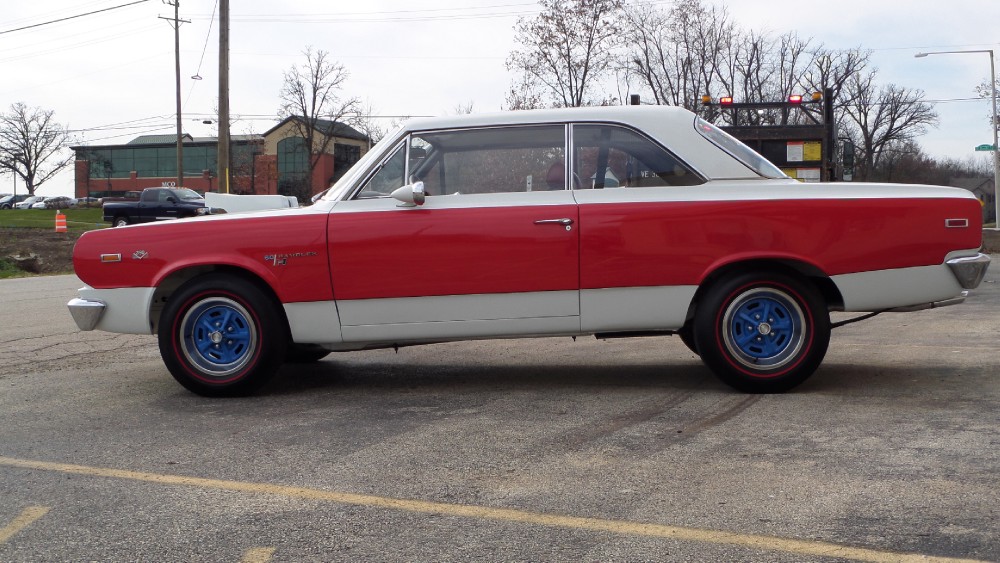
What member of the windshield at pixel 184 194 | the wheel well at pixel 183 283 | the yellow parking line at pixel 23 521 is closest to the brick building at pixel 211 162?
the windshield at pixel 184 194

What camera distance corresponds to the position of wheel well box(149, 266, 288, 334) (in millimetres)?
6070

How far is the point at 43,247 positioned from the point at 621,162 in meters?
29.9

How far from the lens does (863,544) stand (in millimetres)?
3168

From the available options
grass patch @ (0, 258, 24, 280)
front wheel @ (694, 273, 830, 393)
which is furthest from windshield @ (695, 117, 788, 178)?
grass patch @ (0, 258, 24, 280)

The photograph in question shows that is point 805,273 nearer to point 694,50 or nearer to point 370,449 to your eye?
point 370,449

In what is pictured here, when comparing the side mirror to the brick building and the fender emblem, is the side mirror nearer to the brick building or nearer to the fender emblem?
the fender emblem

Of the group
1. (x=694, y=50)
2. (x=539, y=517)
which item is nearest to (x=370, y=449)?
(x=539, y=517)

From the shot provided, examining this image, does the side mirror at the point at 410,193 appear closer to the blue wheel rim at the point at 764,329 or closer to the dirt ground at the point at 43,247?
the blue wheel rim at the point at 764,329

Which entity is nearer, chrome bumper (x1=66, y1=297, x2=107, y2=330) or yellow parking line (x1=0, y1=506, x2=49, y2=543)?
yellow parking line (x1=0, y1=506, x2=49, y2=543)

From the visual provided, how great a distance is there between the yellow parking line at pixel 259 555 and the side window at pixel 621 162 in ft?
10.9

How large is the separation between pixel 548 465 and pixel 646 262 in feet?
6.14

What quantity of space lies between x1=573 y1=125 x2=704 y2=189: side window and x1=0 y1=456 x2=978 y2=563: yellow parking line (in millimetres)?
2788

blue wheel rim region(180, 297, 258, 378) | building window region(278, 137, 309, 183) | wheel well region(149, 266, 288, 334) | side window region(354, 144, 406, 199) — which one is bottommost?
blue wheel rim region(180, 297, 258, 378)

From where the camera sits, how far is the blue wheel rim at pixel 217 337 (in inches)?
238
